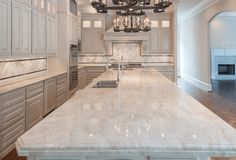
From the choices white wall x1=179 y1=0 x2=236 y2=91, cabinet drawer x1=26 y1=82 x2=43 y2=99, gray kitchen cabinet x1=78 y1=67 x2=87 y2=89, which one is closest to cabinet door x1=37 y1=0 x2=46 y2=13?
cabinet drawer x1=26 y1=82 x2=43 y2=99

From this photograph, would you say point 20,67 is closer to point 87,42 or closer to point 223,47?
point 87,42

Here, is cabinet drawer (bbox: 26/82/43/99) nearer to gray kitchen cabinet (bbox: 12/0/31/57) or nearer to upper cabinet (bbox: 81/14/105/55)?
gray kitchen cabinet (bbox: 12/0/31/57)

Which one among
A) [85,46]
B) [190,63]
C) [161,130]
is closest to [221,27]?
[190,63]

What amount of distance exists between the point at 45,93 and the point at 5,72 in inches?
38.2

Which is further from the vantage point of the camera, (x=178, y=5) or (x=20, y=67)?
(x=178, y=5)

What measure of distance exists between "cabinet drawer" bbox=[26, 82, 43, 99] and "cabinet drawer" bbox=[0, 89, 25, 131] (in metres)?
0.21

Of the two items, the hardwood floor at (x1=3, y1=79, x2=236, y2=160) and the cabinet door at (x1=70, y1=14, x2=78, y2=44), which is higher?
the cabinet door at (x1=70, y1=14, x2=78, y2=44)

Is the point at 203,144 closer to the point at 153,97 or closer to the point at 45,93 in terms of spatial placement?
the point at 153,97

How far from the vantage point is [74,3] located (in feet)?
Answer: 26.8

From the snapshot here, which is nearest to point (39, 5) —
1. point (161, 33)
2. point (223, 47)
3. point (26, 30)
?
point (26, 30)

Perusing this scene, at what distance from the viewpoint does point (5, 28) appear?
3.86 meters

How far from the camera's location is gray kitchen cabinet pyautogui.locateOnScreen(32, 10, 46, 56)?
5.16 metres

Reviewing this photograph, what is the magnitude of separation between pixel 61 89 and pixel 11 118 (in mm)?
2942

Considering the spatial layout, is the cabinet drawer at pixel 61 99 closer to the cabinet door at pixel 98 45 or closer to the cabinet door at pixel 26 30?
the cabinet door at pixel 26 30
